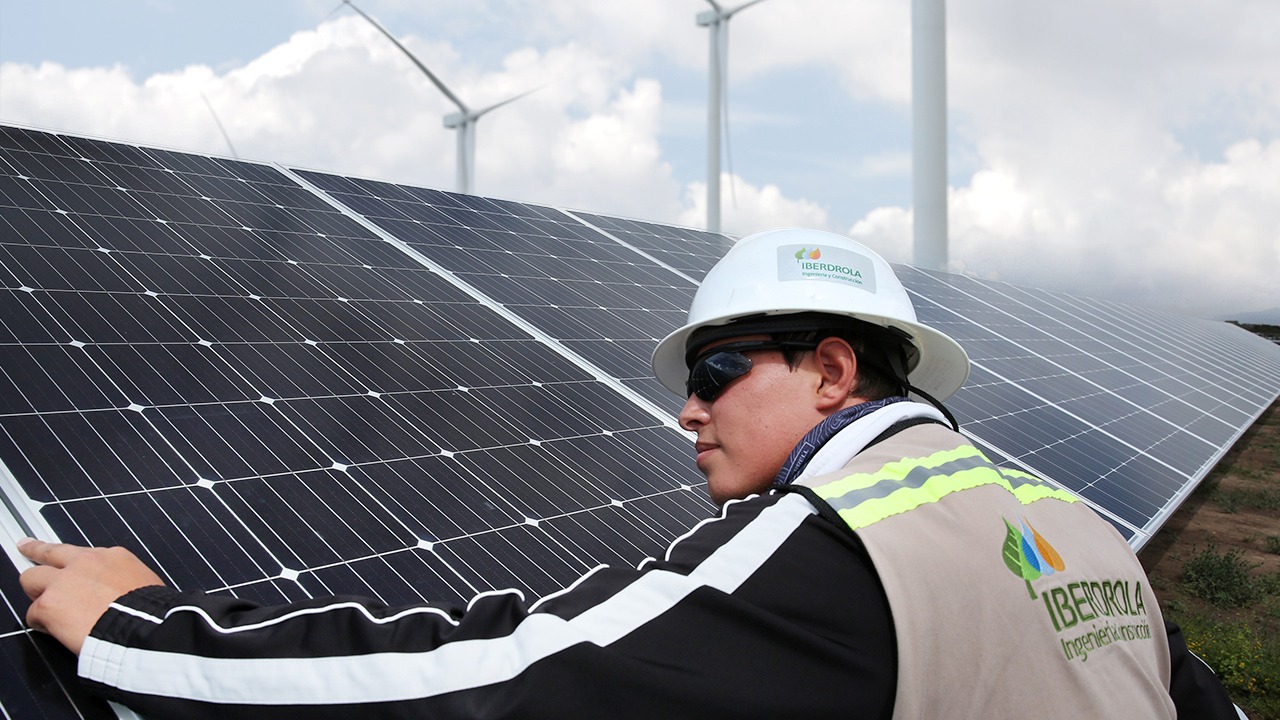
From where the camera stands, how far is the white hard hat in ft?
11.0

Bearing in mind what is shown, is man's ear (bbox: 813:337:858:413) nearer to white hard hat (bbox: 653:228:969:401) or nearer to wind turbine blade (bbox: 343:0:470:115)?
white hard hat (bbox: 653:228:969:401)

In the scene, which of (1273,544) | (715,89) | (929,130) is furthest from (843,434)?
(715,89)

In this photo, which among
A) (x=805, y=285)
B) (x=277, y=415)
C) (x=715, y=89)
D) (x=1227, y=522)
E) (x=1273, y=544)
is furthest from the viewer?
(x=715, y=89)

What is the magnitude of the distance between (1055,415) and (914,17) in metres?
16.2

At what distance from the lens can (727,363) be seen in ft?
10.4

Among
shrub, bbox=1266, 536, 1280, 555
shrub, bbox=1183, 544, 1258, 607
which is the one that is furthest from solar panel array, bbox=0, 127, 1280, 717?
shrub, bbox=1266, 536, 1280, 555

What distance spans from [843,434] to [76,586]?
2071 millimetres

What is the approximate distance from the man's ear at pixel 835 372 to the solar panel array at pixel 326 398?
5.20 feet

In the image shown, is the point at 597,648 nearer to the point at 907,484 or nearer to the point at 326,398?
the point at 907,484

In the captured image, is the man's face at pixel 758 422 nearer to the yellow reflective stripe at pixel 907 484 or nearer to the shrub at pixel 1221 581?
the yellow reflective stripe at pixel 907 484

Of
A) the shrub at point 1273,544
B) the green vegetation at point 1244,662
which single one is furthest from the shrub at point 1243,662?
the shrub at point 1273,544

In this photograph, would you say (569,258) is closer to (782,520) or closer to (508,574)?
(508,574)

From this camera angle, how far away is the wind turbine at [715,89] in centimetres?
2783

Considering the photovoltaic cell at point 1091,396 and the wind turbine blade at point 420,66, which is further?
the wind turbine blade at point 420,66
